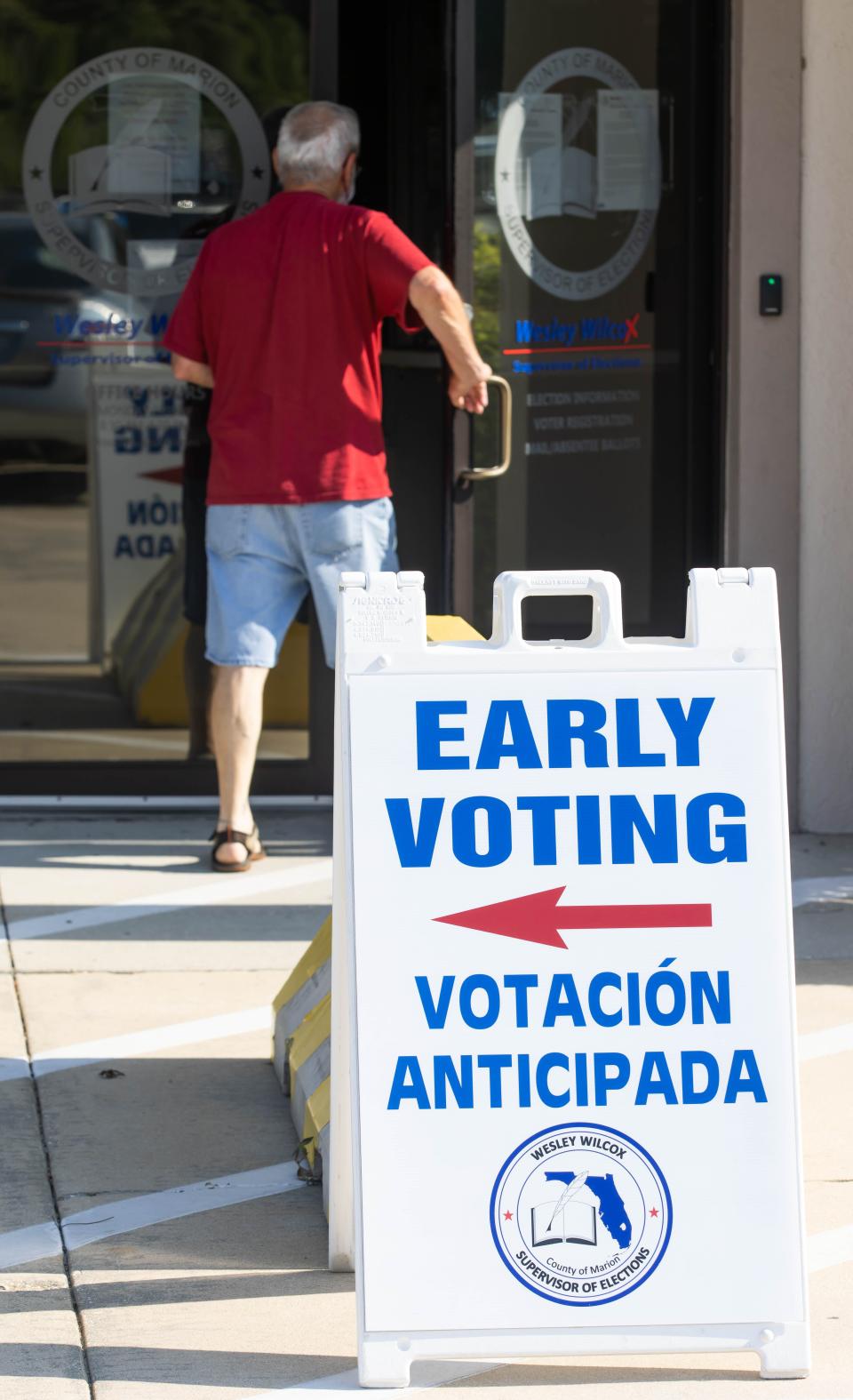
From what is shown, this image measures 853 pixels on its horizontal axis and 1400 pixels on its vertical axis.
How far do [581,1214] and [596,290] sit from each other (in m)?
4.01

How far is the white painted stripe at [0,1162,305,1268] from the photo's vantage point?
11.0ft

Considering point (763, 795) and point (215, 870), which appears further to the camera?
point (215, 870)

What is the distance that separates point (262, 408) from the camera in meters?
5.48

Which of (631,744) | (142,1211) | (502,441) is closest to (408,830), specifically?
(631,744)

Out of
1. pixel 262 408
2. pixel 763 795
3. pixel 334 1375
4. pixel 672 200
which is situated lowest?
pixel 334 1375

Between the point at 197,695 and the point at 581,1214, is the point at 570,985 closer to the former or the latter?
the point at 581,1214

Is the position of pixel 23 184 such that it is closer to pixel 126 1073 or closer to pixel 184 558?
pixel 184 558

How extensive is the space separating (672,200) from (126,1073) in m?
3.50

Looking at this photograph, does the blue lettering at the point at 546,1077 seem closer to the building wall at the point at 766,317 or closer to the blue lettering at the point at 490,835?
the blue lettering at the point at 490,835

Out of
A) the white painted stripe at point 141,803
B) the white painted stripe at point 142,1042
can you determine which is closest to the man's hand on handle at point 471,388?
the white painted stripe at point 141,803

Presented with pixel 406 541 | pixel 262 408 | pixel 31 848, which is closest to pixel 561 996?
pixel 262 408

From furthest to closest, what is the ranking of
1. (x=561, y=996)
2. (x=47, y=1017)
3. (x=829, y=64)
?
(x=829, y=64), (x=47, y=1017), (x=561, y=996)

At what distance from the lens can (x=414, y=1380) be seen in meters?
2.91

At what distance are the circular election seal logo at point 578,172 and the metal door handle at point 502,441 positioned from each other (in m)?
0.51
